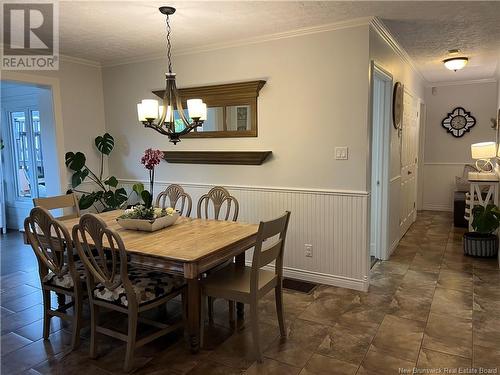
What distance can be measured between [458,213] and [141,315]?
497cm

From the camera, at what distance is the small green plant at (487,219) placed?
4.08m

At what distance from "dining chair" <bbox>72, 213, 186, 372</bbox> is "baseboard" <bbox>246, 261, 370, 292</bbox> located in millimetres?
1522

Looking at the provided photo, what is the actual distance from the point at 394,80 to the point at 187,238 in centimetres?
295

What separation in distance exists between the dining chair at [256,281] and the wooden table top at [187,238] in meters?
0.26

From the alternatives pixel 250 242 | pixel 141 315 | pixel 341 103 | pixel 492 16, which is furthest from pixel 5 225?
pixel 492 16

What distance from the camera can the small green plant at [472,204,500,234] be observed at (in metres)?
4.08

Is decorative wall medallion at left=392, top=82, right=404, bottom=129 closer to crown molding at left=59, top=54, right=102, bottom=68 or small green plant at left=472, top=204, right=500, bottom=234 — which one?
small green plant at left=472, top=204, right=500, bottom=234

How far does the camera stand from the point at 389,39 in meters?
3.69

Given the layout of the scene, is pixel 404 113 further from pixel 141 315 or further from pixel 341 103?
pixel 141 315

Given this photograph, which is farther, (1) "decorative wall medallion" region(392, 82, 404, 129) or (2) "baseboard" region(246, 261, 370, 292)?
(1) "decorative wall medallion" region(392, 82, 404, 129)

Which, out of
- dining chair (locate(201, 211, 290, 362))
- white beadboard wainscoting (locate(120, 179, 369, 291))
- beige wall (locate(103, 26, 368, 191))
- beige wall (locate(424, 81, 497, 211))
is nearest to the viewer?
dining chair (locate(201, 211, 290, 362))

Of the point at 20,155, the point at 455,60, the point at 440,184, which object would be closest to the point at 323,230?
the point at 455,60

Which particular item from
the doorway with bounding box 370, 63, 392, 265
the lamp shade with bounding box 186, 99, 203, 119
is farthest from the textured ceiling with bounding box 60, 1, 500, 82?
the lamp shade with bounding box 186, 99, 203, 119

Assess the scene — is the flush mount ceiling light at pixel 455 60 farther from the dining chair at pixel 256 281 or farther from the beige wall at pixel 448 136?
the dining chair at pixel 256 281
